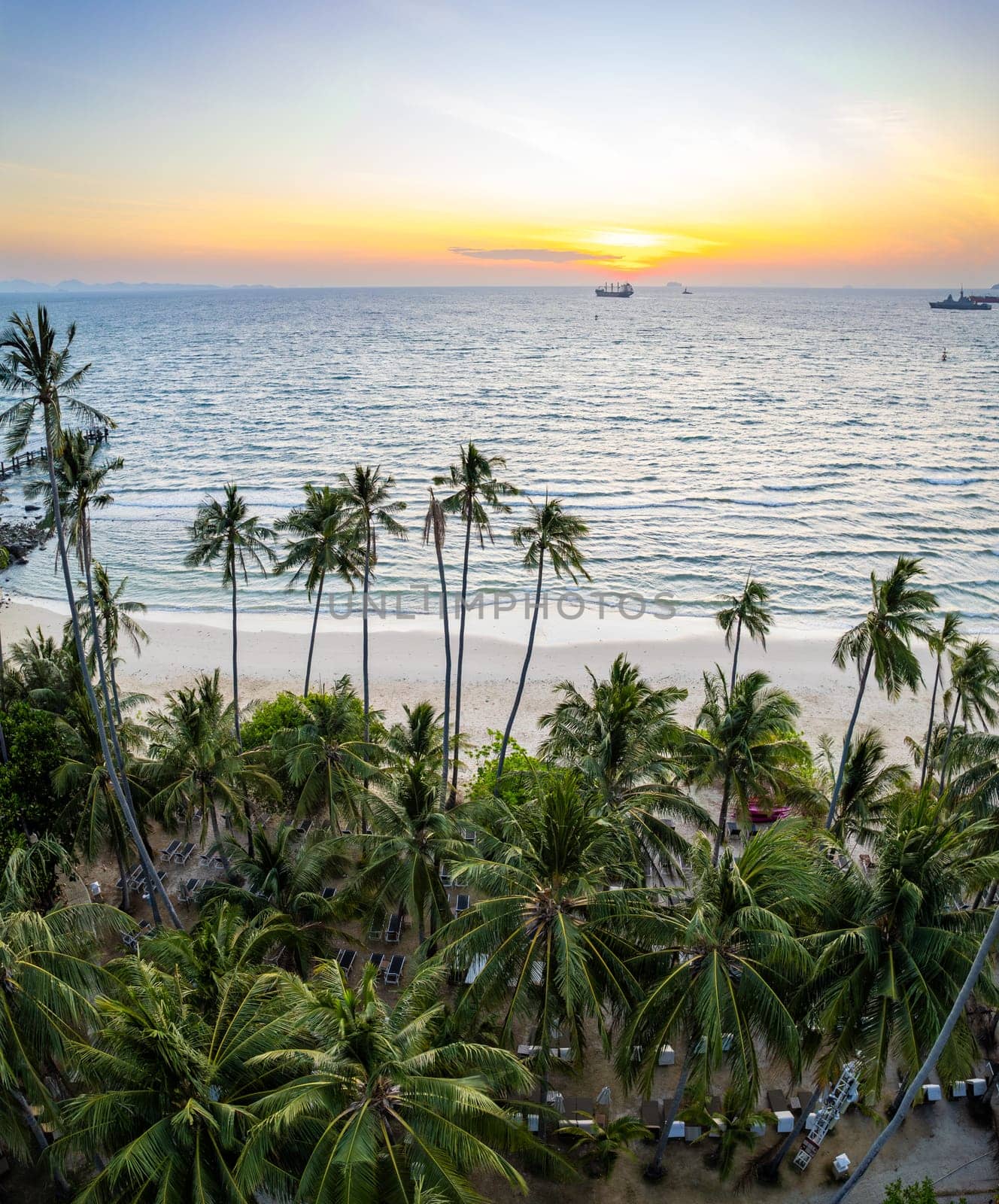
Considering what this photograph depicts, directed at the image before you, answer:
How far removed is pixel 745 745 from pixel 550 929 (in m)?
8.89

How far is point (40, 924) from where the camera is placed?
493 inches

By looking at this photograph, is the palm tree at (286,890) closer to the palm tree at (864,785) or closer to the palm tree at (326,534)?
the palm tree at (326,534)

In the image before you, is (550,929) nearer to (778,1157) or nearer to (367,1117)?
(367,1117)

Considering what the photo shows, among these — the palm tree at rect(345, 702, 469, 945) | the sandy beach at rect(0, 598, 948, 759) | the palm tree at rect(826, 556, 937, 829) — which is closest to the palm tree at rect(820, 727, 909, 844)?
the palm tree at rect(826, 556, 937, 829)

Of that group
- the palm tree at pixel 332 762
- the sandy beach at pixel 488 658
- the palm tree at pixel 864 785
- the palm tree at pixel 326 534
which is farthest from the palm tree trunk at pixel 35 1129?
the sandy beach at pixel 488 658

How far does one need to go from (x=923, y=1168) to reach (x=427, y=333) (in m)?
196

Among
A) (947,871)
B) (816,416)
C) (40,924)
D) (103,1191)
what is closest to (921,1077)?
(947,871)

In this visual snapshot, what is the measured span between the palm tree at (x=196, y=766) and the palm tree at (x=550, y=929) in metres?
9.39

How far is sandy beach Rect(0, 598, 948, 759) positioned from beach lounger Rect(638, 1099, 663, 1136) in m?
16.0

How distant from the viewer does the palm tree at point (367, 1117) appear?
9.81 meters

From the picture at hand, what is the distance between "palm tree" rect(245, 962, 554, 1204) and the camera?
9.81 m

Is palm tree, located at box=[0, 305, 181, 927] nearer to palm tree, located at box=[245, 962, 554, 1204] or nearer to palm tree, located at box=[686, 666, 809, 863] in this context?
palm tree, located at box=[245, 962, 554, 1204]

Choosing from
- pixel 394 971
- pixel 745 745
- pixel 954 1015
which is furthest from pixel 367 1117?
pixel 745 745

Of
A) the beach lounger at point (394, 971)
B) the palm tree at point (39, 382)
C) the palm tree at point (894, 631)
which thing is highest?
the palm tree at point (39, 382)
